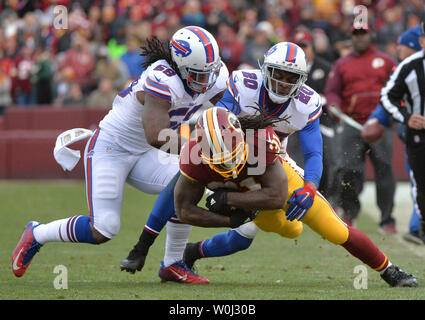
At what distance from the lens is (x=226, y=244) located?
203 inches

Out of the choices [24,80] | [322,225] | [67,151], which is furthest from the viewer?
[24,80]

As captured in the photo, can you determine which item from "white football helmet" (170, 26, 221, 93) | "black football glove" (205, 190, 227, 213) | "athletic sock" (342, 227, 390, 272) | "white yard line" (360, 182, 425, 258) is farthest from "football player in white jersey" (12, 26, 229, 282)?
"white yard line" (360, 182, 425, 258)

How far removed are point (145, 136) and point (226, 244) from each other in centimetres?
87

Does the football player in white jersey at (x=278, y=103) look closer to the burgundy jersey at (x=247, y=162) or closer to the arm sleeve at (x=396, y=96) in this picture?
the burgundy jersey at (x=247, y=162)

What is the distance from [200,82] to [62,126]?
319 inches

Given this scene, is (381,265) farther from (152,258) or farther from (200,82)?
(152,258)

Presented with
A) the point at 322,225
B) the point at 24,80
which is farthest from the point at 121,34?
the point at 322,225

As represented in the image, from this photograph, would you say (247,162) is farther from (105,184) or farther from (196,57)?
(105,184)

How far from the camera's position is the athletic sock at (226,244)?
5.13 m

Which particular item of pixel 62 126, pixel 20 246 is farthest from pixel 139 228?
pixel 62 126

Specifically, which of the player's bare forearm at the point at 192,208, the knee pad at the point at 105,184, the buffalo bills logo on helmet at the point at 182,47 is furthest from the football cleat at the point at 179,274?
the buffalo bills logo on helmet at the point at 182,47

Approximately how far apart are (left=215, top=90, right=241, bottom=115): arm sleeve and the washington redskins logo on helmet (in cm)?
68

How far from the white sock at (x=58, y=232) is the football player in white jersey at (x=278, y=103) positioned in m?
0.38

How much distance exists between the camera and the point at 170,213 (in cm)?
495
